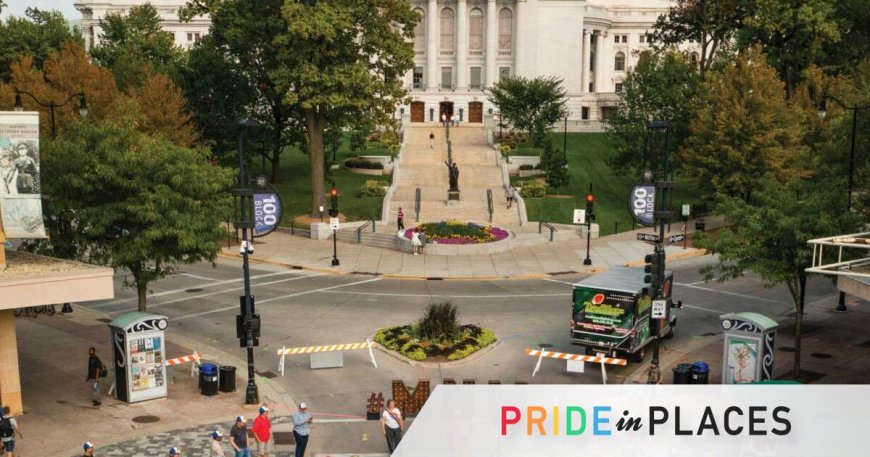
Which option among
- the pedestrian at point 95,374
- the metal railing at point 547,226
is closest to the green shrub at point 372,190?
the metal railing at point 547,226

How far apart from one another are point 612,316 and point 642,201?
27.7 feet

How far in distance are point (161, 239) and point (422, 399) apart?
1193 centimetres

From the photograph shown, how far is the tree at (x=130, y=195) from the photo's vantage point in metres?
28.8

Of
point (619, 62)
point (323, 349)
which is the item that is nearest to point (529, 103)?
point (323, 349)

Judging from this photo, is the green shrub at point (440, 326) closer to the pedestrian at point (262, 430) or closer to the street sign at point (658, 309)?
the street sign at point (658, 309)

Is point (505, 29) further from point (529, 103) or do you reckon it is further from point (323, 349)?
point (323, 349)

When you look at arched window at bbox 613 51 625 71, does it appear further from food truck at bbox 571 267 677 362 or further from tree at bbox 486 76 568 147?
food truck at bbox 571 267 677 362

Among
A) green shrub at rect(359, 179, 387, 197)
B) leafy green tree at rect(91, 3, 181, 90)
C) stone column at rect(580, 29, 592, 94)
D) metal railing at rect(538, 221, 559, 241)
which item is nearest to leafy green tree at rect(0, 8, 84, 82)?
leafy green tree at rect(91, 3, 181, 90)

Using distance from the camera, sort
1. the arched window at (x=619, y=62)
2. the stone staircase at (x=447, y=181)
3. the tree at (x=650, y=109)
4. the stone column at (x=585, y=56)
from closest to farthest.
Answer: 1. the stone staircase at (x=447, y=181)
2. the tree at (x=650, y=109)
3. the stone column at (x=585, y=56)
4. the arched window at (x=619, y=62)

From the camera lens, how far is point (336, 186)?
6869 centimetres

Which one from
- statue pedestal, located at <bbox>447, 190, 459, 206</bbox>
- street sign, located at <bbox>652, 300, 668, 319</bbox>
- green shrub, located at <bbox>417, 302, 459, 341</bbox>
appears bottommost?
green shrub, located at <bbox>417, 302, 459, 341</bbox>

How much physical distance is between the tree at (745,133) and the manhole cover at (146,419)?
38.3m

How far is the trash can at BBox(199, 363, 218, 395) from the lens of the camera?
82.1 ft

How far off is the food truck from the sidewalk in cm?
1598
